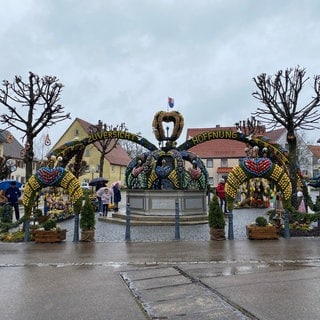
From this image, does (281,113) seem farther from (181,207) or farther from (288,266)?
(288,266)

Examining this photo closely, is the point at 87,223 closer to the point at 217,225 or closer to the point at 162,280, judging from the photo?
the point at 217,225

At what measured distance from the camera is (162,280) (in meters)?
7.43

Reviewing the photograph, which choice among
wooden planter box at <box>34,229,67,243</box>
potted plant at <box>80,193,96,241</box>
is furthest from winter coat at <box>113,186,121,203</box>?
wooden planter box at <box>34,229,67,243</box>

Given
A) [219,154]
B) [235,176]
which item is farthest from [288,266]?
[219,154]

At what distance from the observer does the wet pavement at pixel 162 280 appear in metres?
5.58

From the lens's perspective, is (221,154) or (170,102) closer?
(170,102)

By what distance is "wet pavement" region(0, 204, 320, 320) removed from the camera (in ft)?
18.3

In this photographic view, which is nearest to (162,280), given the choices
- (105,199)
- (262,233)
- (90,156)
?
(262,233)

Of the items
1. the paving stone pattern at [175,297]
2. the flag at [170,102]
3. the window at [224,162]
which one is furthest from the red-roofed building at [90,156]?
the paving stone pattern at [175,297]

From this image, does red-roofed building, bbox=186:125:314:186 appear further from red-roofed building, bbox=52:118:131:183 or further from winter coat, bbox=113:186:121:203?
winter coat, bbox=113:186:121:203

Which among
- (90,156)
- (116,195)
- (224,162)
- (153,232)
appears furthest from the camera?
(90,156)

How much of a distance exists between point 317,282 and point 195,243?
209 inches

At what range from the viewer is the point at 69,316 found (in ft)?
17.7

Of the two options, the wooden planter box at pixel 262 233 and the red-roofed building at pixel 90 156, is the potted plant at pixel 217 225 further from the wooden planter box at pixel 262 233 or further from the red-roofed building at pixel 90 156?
the red-roofed building at pixel 90 156
